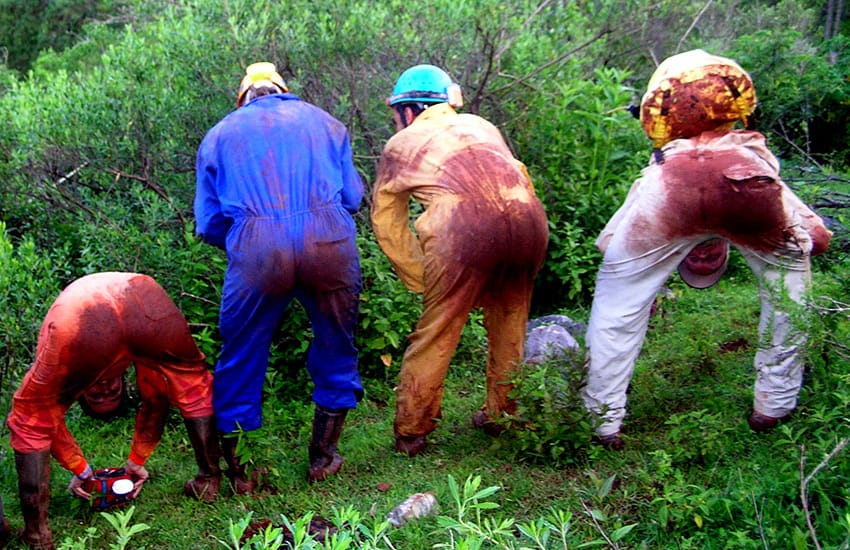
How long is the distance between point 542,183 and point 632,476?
10.3 feet

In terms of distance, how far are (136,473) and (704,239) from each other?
2.98 m

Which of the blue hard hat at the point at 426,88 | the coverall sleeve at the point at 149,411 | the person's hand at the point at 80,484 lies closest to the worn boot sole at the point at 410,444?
the coverall sleeve at the point at 149,411

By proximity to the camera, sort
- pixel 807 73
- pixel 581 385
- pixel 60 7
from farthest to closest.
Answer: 1. pixel 60 7
2. pixel 807 73
3. pixel 581 385

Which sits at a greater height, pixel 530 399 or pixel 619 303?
pixel 619 303

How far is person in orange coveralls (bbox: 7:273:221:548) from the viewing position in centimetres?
371

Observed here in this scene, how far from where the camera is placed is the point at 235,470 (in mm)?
4285

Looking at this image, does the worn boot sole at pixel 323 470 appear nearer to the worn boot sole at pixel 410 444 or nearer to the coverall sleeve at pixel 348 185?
the worn boot sole at pixel 410 444

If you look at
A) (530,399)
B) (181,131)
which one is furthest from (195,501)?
(181,131)

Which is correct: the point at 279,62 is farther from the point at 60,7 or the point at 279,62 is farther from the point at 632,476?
the point at 60,7

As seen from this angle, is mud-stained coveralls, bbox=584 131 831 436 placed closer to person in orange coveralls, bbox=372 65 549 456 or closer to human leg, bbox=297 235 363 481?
person in orange coveralls, bbox=372 65 549 456

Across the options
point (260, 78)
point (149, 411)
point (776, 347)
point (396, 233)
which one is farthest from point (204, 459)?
point (776, 347)

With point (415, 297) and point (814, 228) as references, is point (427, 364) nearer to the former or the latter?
point (415, 297)

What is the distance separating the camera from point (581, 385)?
4.23 meters

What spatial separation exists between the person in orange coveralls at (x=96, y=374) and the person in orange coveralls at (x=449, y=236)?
1.05 metres
